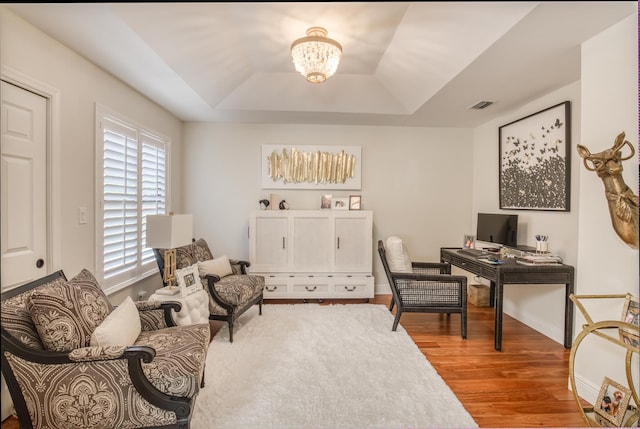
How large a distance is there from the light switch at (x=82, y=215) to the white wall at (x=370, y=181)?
1.84 meters

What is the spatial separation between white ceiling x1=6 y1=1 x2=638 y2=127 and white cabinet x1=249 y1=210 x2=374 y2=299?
1.28 m

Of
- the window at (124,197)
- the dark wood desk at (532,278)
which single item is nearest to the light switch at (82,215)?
the window at (124,197)

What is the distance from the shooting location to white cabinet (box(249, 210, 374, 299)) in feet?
12.5

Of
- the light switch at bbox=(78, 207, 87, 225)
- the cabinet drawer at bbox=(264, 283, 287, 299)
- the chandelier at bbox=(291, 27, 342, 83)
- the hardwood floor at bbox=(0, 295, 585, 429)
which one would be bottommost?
the hardwood floor at bbox=(0, 295, 585, 429)

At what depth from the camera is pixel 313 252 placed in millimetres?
3854

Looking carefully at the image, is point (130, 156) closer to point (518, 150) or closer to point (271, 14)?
point (271, 14)

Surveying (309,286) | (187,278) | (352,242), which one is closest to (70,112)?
(187,278)

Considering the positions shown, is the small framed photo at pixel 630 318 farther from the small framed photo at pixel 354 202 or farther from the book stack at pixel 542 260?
the small framed photo at pixel 354 202

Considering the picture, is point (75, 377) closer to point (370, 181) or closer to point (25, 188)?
point (25, 188)

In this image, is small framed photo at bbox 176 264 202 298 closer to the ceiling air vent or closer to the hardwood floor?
the hardwood floor

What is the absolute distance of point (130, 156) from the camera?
2895 millimetres

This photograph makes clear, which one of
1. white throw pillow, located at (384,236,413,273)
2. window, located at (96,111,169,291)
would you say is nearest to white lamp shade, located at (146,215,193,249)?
window, located at (96,111,169,291)

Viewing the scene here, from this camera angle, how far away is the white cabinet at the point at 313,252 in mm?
3820

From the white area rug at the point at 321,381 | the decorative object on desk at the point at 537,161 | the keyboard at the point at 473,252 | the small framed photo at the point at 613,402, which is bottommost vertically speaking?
the white area rug at the point at 321,381
